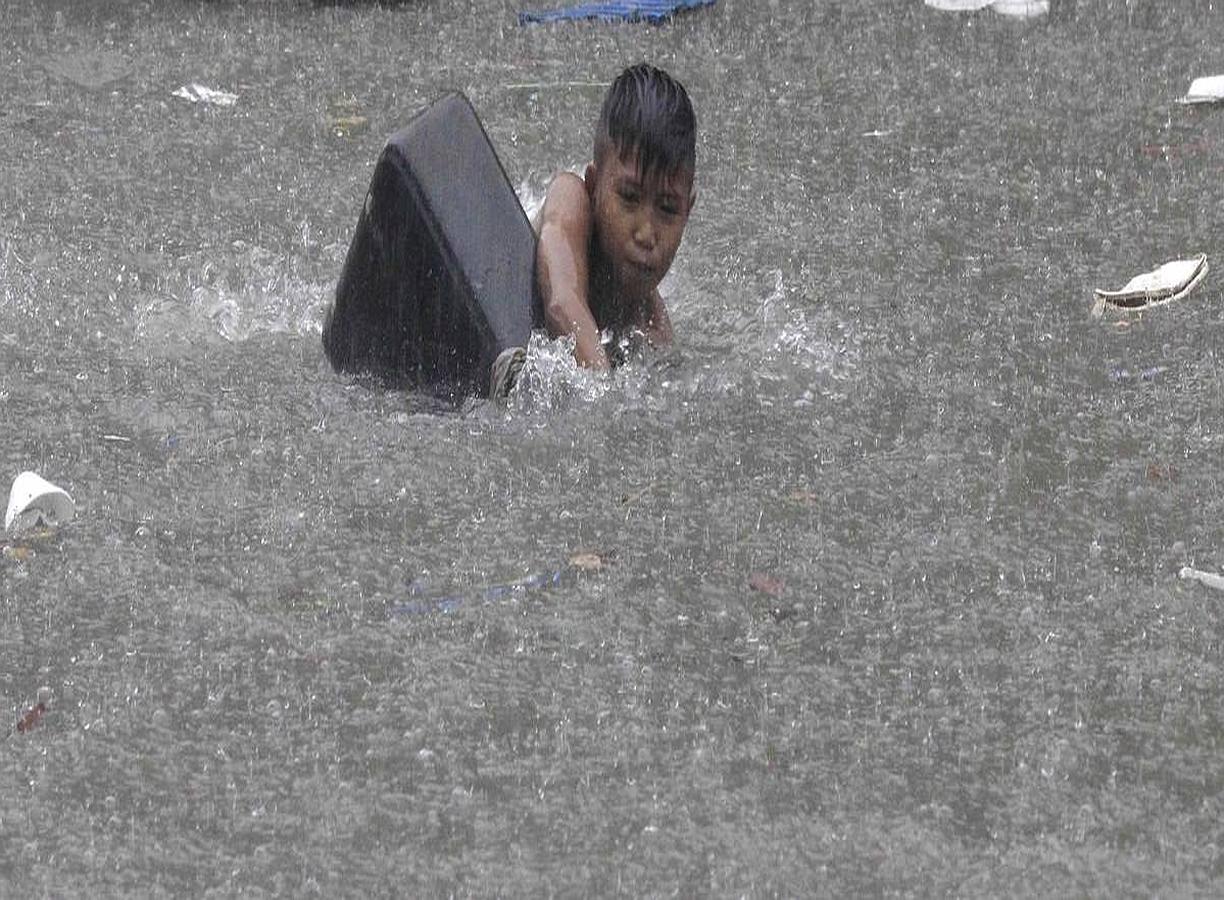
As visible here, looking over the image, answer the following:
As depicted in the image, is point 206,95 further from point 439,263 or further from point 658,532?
point 658,532

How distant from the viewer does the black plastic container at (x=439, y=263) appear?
13.3 feet

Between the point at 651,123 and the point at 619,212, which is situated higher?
the point at 651,123

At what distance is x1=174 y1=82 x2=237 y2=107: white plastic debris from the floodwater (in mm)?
50

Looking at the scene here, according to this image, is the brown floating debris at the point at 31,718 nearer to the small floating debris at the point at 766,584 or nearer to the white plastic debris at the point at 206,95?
the small floating debris at the point at 766,584

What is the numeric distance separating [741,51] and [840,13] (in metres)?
0.52

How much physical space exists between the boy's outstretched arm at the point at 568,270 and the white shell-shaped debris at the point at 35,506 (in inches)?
39.8

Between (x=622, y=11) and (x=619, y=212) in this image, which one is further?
(x=622, y=11)

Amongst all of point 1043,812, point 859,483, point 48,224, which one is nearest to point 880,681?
point 1043,812

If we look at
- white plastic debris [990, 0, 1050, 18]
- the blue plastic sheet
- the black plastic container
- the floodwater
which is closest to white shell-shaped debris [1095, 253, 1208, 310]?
the floodwater

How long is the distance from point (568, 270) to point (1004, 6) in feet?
10.5

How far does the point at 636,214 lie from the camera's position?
410 centimetres

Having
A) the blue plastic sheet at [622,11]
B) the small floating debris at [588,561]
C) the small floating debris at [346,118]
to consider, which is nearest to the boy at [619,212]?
the small floating debris at [588,561]

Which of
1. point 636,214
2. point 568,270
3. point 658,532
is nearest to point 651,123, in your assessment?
point 636,214

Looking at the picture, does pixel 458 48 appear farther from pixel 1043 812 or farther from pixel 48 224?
pixel 1043 812
